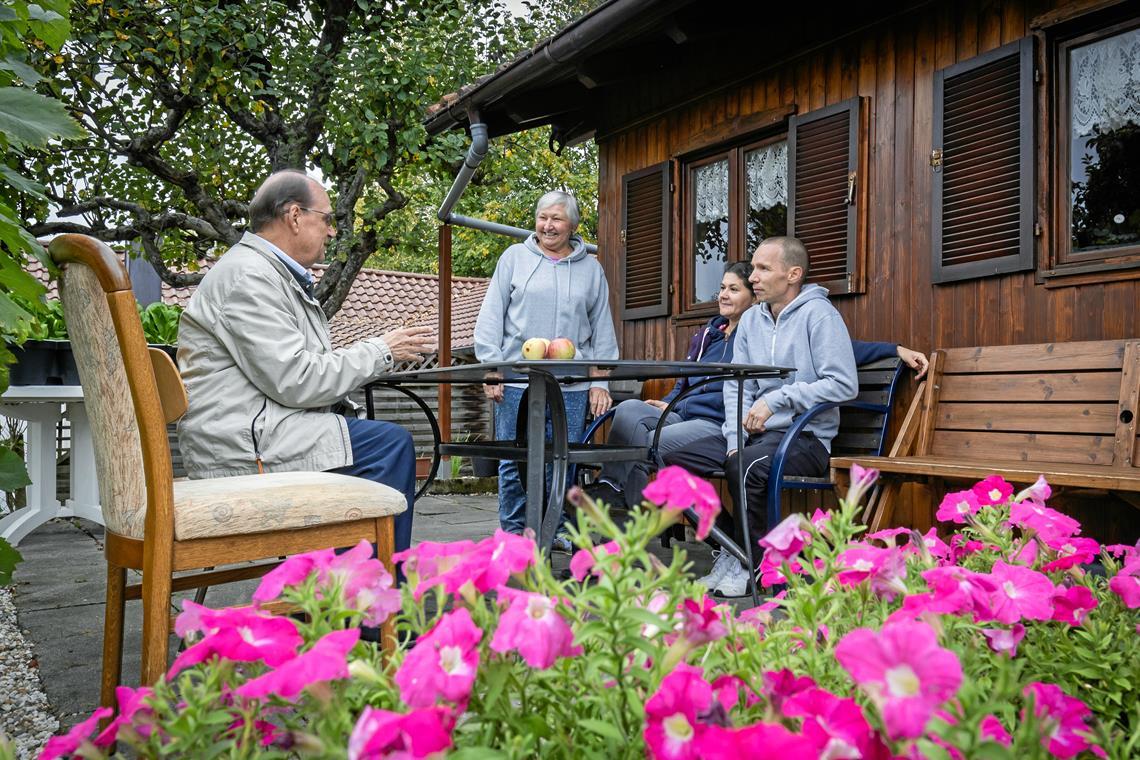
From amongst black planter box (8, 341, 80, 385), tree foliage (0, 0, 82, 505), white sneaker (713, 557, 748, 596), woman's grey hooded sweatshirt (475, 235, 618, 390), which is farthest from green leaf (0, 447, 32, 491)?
black planter box (8, 341, 80, 385)

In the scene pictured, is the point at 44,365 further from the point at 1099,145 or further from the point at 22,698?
the point at 1099,145

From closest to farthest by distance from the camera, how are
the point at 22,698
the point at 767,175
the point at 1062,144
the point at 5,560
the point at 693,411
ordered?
1. the point at 5,560
2. the point at 22,698
3. the point at 1062,144
4. the point at 693,411
5. the point at 767,175

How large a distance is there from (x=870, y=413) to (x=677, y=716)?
3815 mm

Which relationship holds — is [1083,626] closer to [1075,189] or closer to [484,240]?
[1075,189]

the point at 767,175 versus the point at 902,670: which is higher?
the point at 767,175

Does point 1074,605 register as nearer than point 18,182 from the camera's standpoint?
Yes

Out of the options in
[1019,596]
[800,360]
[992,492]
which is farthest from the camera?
[800,360]

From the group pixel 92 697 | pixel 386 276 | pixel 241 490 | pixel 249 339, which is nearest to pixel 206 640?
pixel 241 490

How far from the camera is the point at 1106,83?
12.0 feet

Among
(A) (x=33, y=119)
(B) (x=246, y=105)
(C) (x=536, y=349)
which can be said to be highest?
(B) (x=246, y=105)

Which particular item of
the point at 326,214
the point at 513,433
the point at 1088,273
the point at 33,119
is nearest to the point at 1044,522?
the point at 33,119

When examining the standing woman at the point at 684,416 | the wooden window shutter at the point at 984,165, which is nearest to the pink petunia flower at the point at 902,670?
the standing woman at the point at 684,416

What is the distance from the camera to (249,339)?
243 centimetres

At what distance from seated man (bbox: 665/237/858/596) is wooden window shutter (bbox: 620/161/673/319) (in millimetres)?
1941
